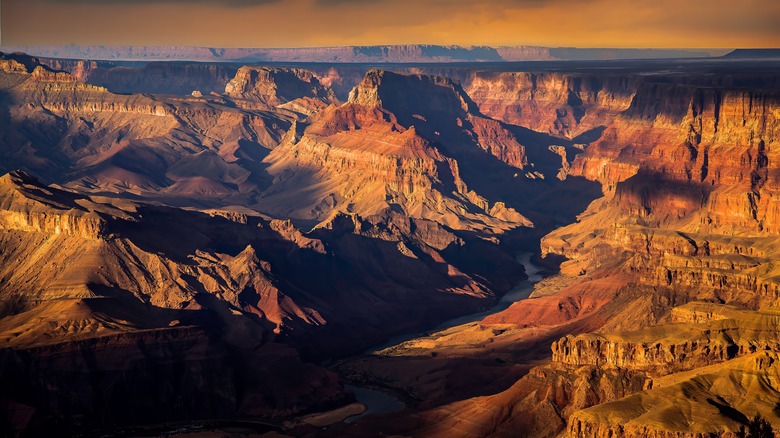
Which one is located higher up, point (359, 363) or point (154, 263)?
point (154, 263)

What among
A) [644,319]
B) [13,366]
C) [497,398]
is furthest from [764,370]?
[13,366]

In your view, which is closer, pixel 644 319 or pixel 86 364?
pixel 86 364

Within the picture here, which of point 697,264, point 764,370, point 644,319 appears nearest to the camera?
point 764,370

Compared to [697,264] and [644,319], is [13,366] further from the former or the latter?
[697,264]

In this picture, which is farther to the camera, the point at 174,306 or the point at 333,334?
the point at 333,334

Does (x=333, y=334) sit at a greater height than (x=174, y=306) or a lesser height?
lesser

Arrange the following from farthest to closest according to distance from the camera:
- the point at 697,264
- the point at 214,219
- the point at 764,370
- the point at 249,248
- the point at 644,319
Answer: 1. the point at 214,219
2. the point at 249,248
3. the point at 697,264
4. the point at 644,319
5. the point at 764,370

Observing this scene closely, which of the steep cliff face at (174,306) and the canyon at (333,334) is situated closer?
the canyon at (333,334)

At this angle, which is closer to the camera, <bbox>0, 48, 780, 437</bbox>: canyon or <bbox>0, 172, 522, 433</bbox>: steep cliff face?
<bbox>0, 48, 780, 437</bbox>: canyon

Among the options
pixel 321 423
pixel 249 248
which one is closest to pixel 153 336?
pixel 321 423
